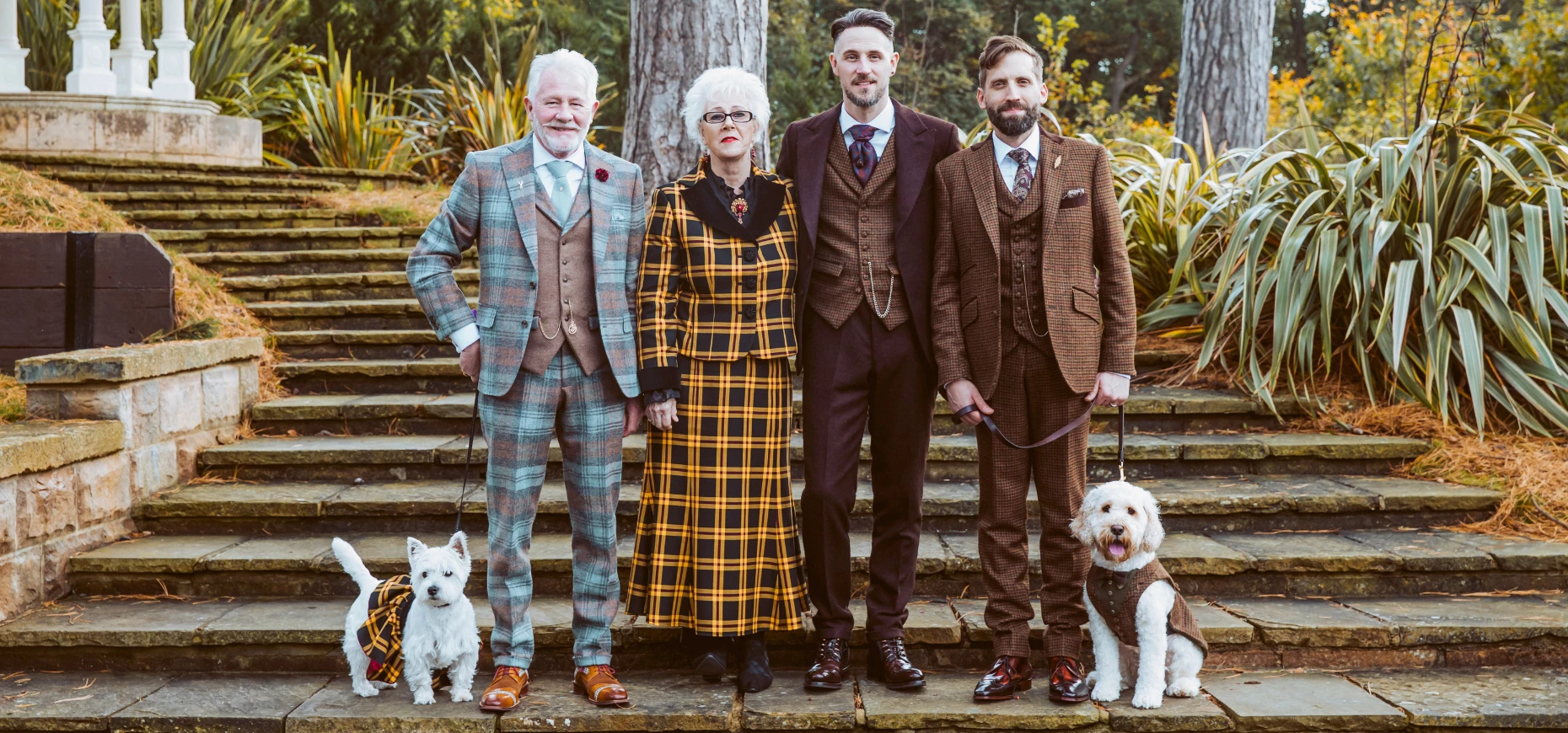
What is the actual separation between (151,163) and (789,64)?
9.55 meters

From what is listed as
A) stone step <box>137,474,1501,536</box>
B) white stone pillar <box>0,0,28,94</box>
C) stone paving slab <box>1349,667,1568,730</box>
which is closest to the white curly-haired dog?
stone paving slab <box>1349,667,1568,730</box>

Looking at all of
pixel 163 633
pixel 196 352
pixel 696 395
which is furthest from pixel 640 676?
pixel 196 352

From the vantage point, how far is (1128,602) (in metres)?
3.03

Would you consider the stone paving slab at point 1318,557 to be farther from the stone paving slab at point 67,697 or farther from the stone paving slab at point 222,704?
the stone paving slab at point 67,697

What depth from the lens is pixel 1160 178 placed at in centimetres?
550

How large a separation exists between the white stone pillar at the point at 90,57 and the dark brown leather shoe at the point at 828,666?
7515 mm

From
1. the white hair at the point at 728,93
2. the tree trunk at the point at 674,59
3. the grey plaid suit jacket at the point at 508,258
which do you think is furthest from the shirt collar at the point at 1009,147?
the tree trunk at the point at 674,59

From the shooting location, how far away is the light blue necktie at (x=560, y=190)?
3.06 metres

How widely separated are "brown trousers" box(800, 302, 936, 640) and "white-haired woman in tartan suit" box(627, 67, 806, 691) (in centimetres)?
8

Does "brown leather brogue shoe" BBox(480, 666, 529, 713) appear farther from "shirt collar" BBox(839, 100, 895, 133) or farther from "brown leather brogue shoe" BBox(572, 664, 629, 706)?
"shirt collar" BBox(839, 100, 895, 133)

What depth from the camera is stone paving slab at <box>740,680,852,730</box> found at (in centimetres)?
307

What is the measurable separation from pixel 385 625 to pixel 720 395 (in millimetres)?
1122

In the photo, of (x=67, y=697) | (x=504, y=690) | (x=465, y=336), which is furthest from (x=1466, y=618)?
(x=67, y=697)

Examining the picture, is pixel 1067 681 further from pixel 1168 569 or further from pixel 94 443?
pixel 94 443
